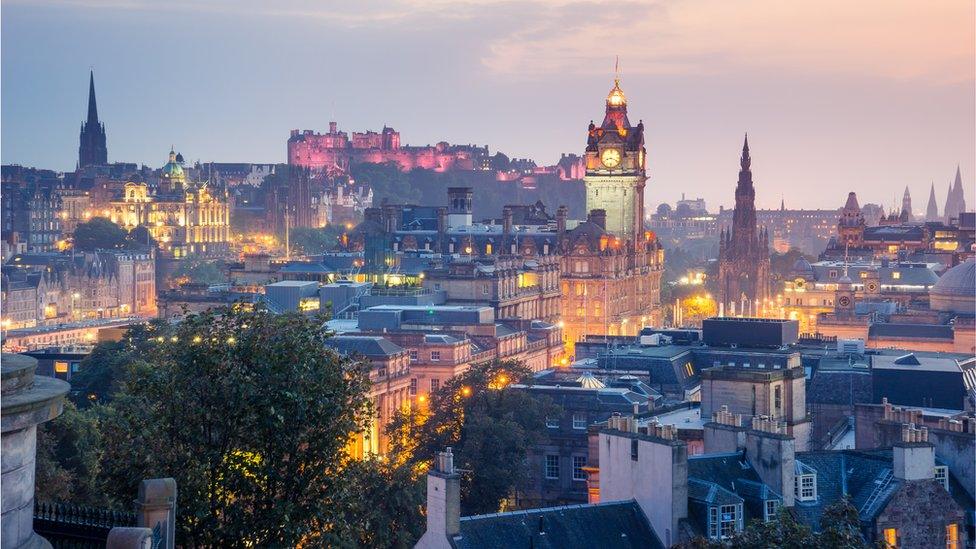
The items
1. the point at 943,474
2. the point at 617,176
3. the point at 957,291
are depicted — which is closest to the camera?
the point at 943,474

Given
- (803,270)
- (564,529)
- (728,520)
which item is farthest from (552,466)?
(803,270)

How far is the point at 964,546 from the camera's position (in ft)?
152

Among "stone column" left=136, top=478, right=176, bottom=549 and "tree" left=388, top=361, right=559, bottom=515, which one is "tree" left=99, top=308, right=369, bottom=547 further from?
"tree" left=388, top=361, right=559, bottom=515

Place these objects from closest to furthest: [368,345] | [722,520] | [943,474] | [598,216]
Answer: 1. [722,520]
2. [943,474]
3. [368,345]
4. [598,216]

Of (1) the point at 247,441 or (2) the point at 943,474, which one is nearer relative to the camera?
(1) the point at 247,441

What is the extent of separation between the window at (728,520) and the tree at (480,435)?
20670 millimetres

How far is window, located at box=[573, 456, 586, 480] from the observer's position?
231 feet

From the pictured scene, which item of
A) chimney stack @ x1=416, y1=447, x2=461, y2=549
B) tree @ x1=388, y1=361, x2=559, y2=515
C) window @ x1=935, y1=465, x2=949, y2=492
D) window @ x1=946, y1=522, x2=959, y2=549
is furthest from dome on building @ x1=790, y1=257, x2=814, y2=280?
chimney stack @ x1=416, y1=447, x2=461, y2=549

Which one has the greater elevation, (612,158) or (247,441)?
(612,158)

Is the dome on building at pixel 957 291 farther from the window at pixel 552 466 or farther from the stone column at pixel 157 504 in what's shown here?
the stone column at pixel 157 504

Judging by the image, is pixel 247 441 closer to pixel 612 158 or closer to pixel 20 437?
pixel 20 437

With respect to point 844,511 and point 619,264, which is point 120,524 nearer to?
point 844,511

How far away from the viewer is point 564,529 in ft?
139

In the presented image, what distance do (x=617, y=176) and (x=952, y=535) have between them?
148470mm
